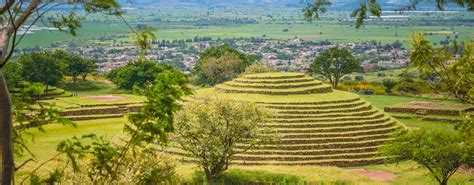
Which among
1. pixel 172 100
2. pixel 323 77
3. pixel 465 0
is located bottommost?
pixel 323 77

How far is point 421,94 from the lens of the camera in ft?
221

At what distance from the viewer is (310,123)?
120 ft

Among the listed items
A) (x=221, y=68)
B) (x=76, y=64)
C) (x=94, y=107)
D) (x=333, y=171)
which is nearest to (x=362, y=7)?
(x=333, y=171)

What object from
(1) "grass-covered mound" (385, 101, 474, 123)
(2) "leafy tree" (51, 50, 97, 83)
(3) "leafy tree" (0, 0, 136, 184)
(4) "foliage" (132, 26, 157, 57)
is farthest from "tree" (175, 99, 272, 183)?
(2) "leafy tree" (51, 50, 97, 83)

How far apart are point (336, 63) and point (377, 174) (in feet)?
152

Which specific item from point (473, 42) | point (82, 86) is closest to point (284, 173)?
point (473, 42)

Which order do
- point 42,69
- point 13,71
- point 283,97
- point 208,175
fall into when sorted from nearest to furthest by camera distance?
point 208,175, point 283,97, point 13,71, point 42,69

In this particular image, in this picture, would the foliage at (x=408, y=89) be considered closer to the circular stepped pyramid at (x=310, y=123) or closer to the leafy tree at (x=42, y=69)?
the circular stepped pyramid at (x=310, y=123)

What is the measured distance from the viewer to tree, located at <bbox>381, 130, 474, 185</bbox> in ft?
89.0

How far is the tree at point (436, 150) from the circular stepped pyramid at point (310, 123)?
5533 millimetres

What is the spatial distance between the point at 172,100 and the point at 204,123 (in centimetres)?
1943

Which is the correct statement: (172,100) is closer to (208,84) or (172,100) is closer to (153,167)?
(153,167)

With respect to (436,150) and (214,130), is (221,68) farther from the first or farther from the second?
(436,150)

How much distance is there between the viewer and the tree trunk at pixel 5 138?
27.0 feet
